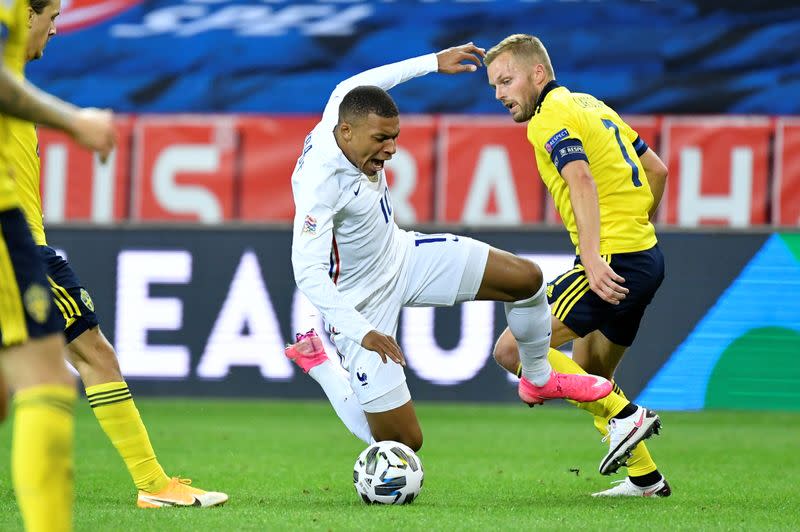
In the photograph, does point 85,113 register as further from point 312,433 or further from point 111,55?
point 111,55

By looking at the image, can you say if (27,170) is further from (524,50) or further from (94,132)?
(524,50)

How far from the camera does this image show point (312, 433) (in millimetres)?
8984

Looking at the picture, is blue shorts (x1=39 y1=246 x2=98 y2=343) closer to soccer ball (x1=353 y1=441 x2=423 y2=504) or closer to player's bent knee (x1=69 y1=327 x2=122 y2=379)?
player's bent knee (x1=69 y1=327 x2=122 y2=379)

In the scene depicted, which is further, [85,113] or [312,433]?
[312,433]

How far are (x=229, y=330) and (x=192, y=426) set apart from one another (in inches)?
52.2

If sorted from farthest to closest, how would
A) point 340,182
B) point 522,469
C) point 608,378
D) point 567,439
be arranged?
point 567,439 → point 522,469 → point 608,378 → point 340,182

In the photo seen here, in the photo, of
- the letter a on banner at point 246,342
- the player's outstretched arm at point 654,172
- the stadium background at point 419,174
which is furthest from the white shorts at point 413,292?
the letter a on banner at point 246,342

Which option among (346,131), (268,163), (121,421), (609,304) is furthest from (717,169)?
(121,421)

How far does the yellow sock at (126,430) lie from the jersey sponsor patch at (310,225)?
1.06 meters

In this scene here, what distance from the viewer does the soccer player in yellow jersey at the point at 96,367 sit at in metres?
5.39

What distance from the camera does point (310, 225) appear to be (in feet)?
17.7

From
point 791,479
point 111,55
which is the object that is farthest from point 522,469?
point 111,55

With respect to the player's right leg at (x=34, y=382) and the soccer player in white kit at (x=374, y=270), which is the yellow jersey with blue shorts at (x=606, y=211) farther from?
the player's right leg at (x=34, y=382)

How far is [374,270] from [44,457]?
9.07 ft
